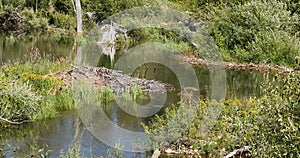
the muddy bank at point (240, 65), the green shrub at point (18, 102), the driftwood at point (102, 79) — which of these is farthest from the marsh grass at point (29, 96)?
the muddy bank at point (240, 65)

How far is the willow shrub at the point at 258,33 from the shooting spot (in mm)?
19109

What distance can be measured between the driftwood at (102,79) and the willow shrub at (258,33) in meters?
7.10

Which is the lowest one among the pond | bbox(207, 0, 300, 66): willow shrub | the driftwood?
the pond

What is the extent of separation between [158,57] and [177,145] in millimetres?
12770

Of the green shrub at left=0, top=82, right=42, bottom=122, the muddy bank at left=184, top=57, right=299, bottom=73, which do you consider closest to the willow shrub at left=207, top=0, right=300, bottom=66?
the muddy bank at left=184, top=57, right=299, bottom=73

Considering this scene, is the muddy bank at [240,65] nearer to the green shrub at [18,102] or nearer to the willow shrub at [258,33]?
the willow shrub at [258,33]

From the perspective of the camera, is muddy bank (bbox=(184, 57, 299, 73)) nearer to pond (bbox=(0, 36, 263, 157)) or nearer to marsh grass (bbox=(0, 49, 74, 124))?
pond (bbox=(0, 36, 263, 157))

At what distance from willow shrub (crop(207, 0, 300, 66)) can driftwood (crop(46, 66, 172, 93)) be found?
7100mm

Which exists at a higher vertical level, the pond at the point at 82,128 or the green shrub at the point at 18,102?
the green shrub at the point at 18,102

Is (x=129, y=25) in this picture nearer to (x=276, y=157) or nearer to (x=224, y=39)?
(x=224, y=39)

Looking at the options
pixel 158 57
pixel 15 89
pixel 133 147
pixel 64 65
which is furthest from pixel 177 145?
pixel 158 57

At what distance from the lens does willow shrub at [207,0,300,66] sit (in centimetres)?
1911

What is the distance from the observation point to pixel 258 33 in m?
19.9

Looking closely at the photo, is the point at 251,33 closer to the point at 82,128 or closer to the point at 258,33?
the point at 258,33
